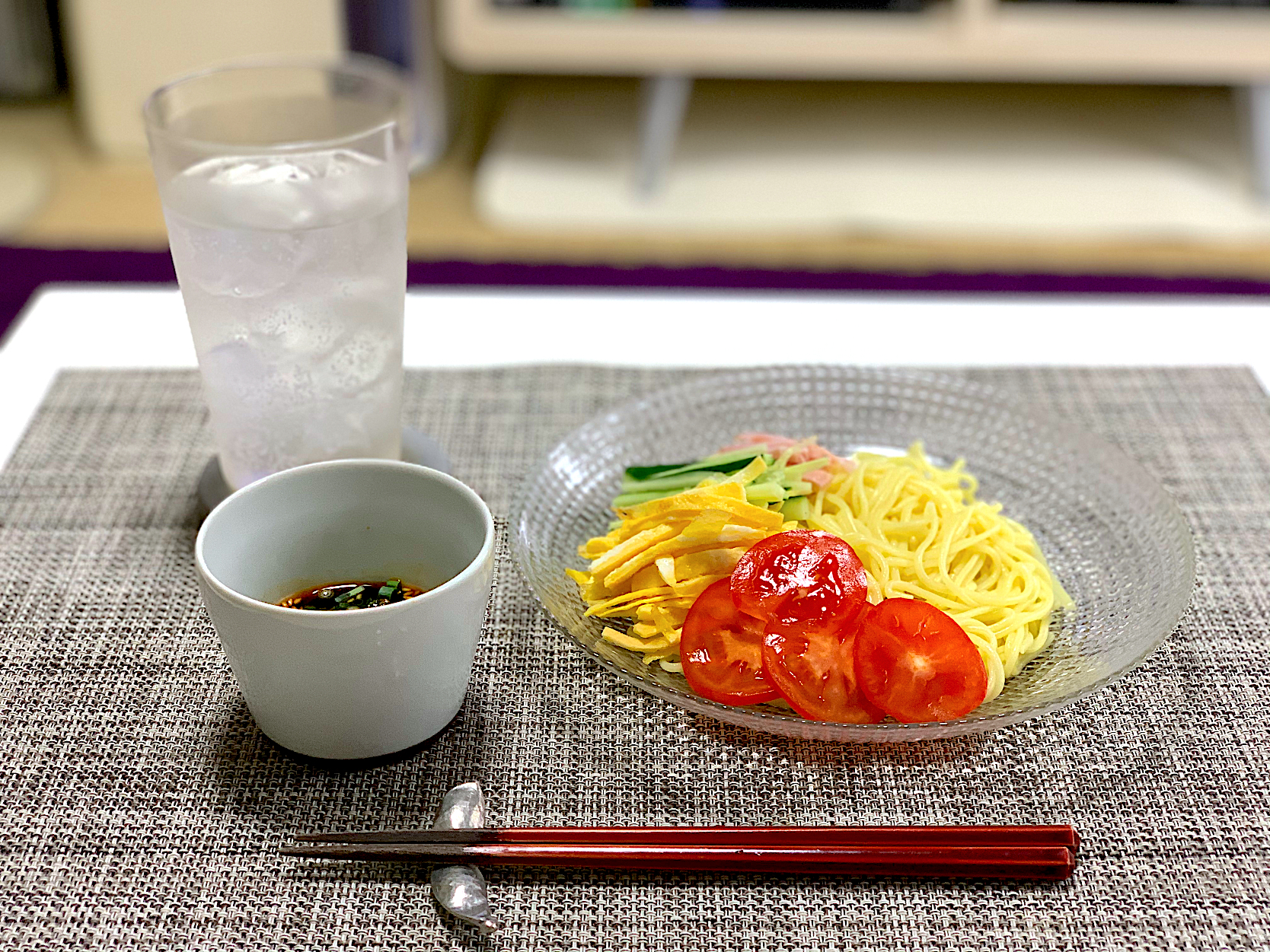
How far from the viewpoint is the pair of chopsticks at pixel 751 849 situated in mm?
624

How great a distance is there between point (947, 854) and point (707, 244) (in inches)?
83.5

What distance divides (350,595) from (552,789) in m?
0.16

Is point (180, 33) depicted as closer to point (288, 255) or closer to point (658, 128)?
point (658, 128)

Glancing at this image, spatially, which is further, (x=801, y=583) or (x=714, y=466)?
(x=714, y=466)

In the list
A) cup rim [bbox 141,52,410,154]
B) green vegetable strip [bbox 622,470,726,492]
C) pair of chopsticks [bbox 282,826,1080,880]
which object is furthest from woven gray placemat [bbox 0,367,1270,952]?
cup rim [bbox 141,52,410,154]

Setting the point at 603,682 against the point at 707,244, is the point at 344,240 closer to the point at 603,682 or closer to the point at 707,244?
the point at 603,682

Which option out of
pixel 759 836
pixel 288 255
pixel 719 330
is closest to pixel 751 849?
pixel 759 836

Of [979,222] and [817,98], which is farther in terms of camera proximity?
[817,98]

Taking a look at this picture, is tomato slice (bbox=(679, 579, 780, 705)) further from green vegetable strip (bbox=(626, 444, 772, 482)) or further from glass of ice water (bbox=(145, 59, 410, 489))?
glass of ice water (bbox=(145, 59, 410, 489))

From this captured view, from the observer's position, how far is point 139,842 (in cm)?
64

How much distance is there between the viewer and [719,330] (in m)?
1.23

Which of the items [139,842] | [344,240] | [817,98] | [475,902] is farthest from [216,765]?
[817,98]

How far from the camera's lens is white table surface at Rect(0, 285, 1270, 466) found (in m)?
1.17

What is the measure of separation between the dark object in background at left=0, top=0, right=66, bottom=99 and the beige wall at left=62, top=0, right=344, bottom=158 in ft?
1.15
